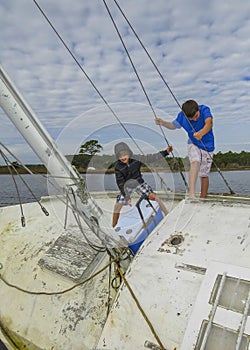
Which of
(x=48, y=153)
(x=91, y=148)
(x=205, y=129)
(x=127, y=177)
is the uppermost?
(x=205, y=129)

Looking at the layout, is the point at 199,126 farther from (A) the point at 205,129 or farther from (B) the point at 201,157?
(B) the point at 201,157

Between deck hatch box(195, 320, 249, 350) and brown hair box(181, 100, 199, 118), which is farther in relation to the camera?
brown hair box(181, 100, 199, 118)

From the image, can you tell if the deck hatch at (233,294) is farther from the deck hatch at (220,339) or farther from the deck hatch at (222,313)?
the deck hatch at (220,339)

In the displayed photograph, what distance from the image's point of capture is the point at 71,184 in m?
2.50

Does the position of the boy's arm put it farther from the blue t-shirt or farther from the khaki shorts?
the khaki shorts

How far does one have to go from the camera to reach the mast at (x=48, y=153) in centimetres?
223

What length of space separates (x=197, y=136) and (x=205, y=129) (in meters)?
0.13

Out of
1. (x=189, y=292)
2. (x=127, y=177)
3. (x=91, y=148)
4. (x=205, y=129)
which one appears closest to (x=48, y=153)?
(x=91, y=148)

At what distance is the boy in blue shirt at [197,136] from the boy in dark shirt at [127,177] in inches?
26.4

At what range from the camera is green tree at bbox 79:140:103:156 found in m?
2.26

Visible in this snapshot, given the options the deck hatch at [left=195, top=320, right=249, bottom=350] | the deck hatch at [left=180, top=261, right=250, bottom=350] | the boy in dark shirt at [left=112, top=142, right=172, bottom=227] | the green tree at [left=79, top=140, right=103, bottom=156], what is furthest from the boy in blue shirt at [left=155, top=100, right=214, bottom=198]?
the deck hatch at [left=195, top=320, right=249, bottom=350]

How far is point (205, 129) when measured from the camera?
3316 millimetres

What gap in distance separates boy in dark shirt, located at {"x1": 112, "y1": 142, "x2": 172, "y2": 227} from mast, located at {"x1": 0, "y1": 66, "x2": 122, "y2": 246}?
1.01 ft

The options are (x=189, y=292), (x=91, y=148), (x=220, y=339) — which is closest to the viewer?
(x=220, y=339)
